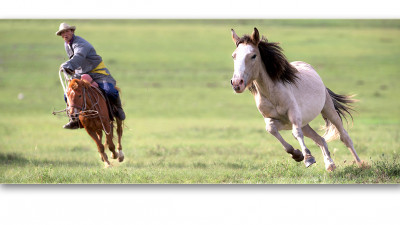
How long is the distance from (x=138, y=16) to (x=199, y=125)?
726cm

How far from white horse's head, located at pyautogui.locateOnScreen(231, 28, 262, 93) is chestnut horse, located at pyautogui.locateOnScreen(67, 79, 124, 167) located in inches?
87.8

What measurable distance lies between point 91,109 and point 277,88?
8.55ft

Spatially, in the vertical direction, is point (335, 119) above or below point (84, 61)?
below

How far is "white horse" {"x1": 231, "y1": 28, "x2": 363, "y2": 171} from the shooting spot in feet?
25.3

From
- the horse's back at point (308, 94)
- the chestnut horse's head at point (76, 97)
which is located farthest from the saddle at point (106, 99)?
the horse's back at point (308, 94)

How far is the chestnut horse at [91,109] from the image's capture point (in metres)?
8.49

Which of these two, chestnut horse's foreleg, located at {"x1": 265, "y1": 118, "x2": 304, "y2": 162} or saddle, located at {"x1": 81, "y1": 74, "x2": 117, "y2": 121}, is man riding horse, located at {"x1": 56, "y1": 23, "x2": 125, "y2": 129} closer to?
saddle, located at {"x1": 81, "y1": 74, "x2": 117, "y2": 121}

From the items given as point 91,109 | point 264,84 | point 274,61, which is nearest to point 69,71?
point 91,109

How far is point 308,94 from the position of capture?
8516 mm

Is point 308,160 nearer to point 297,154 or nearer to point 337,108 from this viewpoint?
point 297,154

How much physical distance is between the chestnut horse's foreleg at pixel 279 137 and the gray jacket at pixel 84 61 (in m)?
2.53

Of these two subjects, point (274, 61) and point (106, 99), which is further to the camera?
point (106, 99)

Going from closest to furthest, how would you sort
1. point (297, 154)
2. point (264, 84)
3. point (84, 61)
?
point (297, 154), point (264, 84), point (84, 61)

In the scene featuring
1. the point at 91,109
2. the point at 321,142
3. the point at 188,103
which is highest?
the point at 91,109
